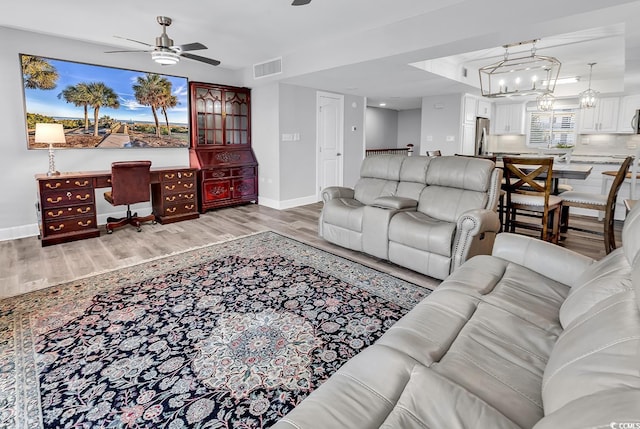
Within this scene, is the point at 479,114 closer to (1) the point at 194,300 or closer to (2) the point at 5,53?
(1) the point at 194,300

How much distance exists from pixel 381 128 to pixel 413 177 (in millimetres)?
8381

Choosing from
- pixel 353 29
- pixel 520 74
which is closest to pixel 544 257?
pixel 353 29

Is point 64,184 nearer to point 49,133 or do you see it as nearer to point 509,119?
point 49,133

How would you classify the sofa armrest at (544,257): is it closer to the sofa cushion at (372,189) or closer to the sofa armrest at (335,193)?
the sofa cushion at (372,189)

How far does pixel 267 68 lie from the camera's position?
585cm

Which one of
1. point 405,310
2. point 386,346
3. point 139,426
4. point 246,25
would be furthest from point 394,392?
point 246,25

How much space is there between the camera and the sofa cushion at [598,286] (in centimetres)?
131

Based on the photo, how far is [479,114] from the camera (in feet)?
27.6

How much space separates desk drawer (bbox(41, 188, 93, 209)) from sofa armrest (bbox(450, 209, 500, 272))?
14.7ft

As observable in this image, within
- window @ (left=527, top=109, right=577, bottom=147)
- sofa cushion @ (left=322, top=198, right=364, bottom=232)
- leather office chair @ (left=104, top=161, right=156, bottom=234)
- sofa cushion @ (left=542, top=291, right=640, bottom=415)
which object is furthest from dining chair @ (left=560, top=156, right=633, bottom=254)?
leather office chair @ (left=104, top=161, right=156, bottom=234)

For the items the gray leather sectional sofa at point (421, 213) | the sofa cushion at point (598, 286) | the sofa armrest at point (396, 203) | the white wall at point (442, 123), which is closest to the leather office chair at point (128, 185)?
the gray leather sectional sofa at point (421, 213)

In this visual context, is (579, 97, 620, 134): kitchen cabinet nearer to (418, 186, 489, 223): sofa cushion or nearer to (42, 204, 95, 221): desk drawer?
(418, 186, 489, 223): sofa cushion

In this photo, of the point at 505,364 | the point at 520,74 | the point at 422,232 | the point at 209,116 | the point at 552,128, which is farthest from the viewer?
the point at 552,128

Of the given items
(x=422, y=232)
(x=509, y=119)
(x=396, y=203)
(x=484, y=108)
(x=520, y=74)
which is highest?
(x=520, y=74)
